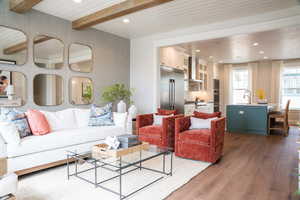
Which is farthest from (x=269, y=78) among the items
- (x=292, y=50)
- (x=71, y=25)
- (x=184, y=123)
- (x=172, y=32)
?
(x=71, y=25)

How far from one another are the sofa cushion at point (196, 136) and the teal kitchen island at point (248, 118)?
3086 mm

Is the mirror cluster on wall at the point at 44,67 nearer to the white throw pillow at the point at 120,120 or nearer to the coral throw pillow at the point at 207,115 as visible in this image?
the white throw pillow at the point at 120,120

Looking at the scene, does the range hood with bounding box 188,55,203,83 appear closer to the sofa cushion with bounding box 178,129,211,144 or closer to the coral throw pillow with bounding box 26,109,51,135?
the sofa cushion with bounding box 178,129,211,144

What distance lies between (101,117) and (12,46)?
1.99 m

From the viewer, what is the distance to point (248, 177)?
8.71 feet

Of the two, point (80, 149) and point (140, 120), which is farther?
point (140, 120)

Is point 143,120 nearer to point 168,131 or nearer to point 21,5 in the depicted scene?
point 168,131

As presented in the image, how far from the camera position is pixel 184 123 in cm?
360

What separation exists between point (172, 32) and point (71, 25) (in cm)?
239

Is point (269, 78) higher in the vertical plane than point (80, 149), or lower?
higher

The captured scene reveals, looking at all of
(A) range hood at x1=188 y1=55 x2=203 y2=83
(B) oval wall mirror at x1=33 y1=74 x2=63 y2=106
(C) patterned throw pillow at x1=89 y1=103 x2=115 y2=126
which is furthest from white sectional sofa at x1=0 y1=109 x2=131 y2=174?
(A) range hood at x1=188 y1=55 x2=203 y2=83

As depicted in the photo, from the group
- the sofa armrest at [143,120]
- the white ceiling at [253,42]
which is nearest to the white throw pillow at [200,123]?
the sofa armrest at [143,120]

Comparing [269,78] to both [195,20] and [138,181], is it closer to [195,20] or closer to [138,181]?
[195,20]

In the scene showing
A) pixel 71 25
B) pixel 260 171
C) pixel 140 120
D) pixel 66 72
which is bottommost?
pixel 260 171
